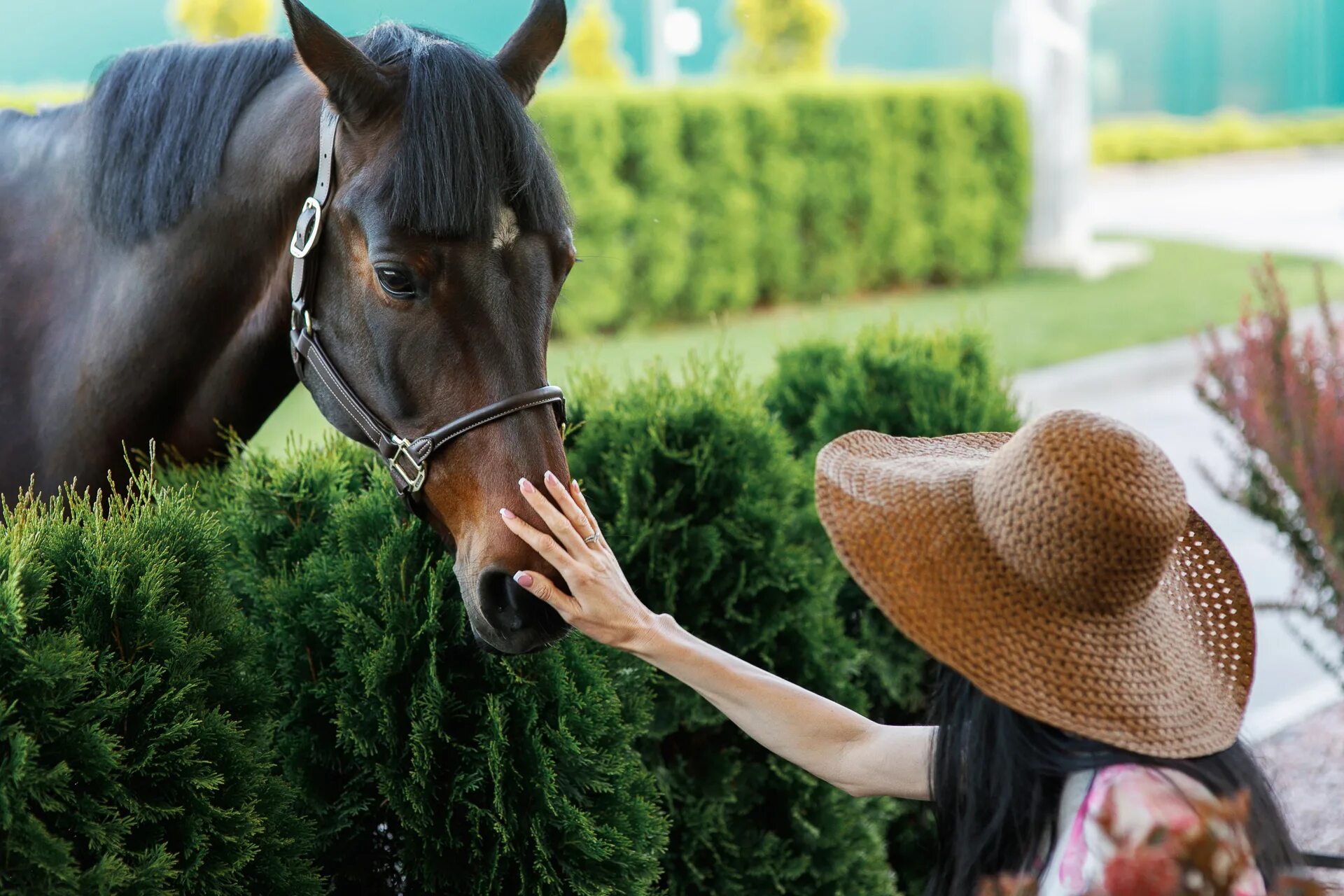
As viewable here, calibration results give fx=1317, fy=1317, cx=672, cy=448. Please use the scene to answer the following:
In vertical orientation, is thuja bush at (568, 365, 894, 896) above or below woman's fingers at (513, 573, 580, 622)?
below

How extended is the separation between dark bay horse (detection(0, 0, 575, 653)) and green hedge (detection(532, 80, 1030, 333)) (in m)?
8.05

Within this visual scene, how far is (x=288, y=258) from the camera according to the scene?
2.58 metres

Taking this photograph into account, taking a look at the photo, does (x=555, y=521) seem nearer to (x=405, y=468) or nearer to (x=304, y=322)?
(x=405, y=468)

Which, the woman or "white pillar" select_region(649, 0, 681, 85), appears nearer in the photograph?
the woman

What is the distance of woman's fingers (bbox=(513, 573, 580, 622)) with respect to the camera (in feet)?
6.50

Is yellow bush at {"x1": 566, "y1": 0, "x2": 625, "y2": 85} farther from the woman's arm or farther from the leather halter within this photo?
the woman's arm

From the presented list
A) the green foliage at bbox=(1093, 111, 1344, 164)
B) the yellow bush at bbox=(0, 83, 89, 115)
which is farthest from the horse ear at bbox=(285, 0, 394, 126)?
the green foliage at bbox=(1093, 111, 1344, 164)

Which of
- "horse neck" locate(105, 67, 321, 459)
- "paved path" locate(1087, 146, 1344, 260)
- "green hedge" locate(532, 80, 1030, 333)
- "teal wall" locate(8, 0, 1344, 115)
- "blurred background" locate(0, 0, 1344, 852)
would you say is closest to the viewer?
"horse neck" locate(105, 67, 321, 459)

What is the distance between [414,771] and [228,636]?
0.44m

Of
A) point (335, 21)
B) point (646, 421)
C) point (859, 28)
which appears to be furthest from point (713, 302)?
point (859, 28)

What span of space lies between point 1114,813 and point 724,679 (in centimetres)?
69

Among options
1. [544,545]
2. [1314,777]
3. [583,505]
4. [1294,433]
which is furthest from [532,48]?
[1314,777]

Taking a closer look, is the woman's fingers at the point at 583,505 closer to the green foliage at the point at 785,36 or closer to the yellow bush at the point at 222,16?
the yellow bush at the point at 222,16

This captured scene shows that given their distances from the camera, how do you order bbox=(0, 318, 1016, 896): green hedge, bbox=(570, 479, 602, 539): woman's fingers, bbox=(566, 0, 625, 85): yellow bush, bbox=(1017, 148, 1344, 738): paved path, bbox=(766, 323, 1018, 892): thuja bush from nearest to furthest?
bbox=(0, 318, 1016, 896): green hedge, bbox=(570, 479, 602, 539): woman's fingers, bbox=(766, 323, 1018, 892): thuja bush, bbox=(1017, 148, 1344, 738): paved path, bbox=(566, 0, 625, 85): yellow bush
